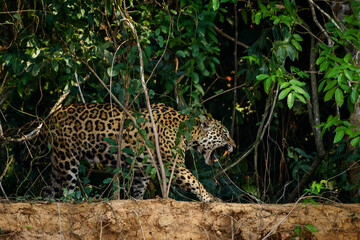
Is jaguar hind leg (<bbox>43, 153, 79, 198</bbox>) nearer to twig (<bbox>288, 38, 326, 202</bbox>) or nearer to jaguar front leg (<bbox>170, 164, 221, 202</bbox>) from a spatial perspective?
jaguar front leg (<bbox>170, 164, 221, 202</bbox>)

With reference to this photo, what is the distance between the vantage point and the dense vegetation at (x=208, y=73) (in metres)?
5.29

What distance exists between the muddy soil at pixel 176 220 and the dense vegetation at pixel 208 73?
0.22m

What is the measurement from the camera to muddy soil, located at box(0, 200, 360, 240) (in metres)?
4.70

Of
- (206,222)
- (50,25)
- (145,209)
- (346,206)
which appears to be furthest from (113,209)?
(50,25)

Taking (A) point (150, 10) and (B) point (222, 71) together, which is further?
(B) point (222, 71)

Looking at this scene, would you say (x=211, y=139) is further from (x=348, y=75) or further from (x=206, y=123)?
(x=348, y=75)

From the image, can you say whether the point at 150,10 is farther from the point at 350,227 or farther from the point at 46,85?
the point at 350,227

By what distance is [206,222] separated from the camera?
486 cm

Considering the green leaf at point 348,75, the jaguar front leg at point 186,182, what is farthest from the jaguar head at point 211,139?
the green leaf at point 348,75

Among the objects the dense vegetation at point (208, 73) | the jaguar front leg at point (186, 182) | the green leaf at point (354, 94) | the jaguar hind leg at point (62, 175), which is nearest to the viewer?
the green leaf at point (354, 94)

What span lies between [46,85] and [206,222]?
3476 millimetres

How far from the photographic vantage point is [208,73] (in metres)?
6.34

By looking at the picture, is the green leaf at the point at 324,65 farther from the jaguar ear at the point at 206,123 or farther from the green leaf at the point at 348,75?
the jaguar ear at the point at 206,123

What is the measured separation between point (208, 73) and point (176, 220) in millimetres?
2080
